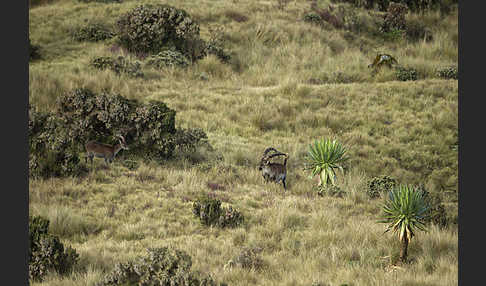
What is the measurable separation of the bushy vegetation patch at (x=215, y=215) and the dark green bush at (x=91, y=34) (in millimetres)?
14966

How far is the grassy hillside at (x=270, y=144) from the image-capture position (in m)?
7.15

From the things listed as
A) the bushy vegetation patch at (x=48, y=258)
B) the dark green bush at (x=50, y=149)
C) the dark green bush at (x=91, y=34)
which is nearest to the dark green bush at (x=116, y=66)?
the dark green bush at (x=91, y=34)

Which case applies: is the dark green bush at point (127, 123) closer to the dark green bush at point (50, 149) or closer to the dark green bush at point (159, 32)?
the dark green bush at point (50, 149)

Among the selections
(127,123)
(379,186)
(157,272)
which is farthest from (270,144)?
(157,272)

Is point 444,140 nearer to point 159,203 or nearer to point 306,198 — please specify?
point 306,198

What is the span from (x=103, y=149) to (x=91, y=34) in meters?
12.3

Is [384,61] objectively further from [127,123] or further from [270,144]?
[127,123]

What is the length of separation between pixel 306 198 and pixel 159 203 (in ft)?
10.7

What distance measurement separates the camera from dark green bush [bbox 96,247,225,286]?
5.44m

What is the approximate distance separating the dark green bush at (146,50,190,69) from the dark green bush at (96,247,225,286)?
14440 millimetres

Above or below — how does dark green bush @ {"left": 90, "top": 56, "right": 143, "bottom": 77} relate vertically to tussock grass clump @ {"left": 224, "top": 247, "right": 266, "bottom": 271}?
above

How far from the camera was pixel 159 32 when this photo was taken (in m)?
20.3

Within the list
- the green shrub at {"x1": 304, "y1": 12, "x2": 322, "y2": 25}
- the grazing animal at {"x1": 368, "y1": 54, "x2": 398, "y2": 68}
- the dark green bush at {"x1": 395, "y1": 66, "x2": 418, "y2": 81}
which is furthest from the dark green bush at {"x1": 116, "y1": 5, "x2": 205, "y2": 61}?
the dark green bush at {"x1": 395, "y1": 66, "x2": 418, "y2": 81}

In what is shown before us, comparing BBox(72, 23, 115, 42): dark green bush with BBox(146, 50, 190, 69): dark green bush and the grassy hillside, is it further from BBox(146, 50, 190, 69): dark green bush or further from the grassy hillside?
BBox(146, 50, 190, 69): dark green bush
